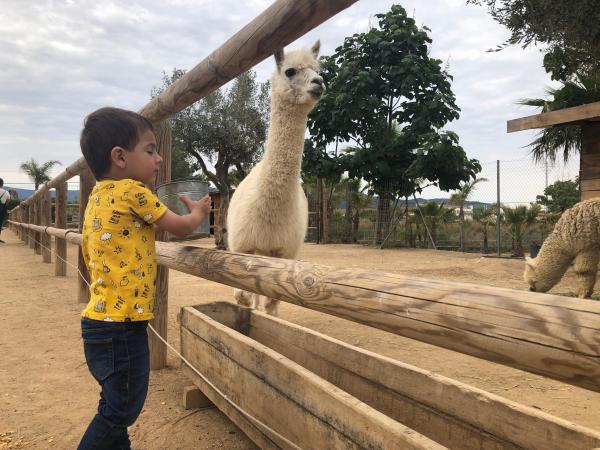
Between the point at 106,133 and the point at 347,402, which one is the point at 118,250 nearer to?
the point at 106,133

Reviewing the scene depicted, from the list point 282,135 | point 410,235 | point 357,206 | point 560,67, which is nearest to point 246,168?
point 357,206

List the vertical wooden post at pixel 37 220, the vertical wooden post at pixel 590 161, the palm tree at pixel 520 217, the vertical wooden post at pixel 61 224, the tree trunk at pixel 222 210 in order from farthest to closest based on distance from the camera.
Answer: the tree trunk at pixel 222 210 → the palm tree at pixel 520 217 → the vertical wooden post at pixel 37 220 → the vertical wooden post at pixel 61 224 → the vertical wooden post at pixel 590 161

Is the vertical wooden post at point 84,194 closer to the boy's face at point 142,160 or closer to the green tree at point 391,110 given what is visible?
the boy's face at point 142,160

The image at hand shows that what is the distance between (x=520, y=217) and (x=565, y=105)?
471cm

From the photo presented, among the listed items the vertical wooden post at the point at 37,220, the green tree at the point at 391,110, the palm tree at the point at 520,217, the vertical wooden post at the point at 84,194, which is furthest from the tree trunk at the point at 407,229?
the vertical wooden post at the point at 84,194

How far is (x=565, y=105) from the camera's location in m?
9.58

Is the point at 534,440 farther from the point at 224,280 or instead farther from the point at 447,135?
the point at 447,135

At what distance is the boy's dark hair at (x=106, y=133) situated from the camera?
6.16 feet

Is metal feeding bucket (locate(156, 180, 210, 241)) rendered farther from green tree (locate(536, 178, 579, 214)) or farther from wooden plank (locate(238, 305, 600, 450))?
green tree (locate(536, 178, 579, 214))

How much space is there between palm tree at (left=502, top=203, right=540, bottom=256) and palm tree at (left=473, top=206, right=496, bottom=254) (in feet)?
2.84

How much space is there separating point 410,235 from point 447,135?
4347 mm

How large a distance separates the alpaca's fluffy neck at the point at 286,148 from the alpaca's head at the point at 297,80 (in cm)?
6

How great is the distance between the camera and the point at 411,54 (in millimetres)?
15195

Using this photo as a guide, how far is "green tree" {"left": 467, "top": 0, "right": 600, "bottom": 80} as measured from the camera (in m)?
6.04
